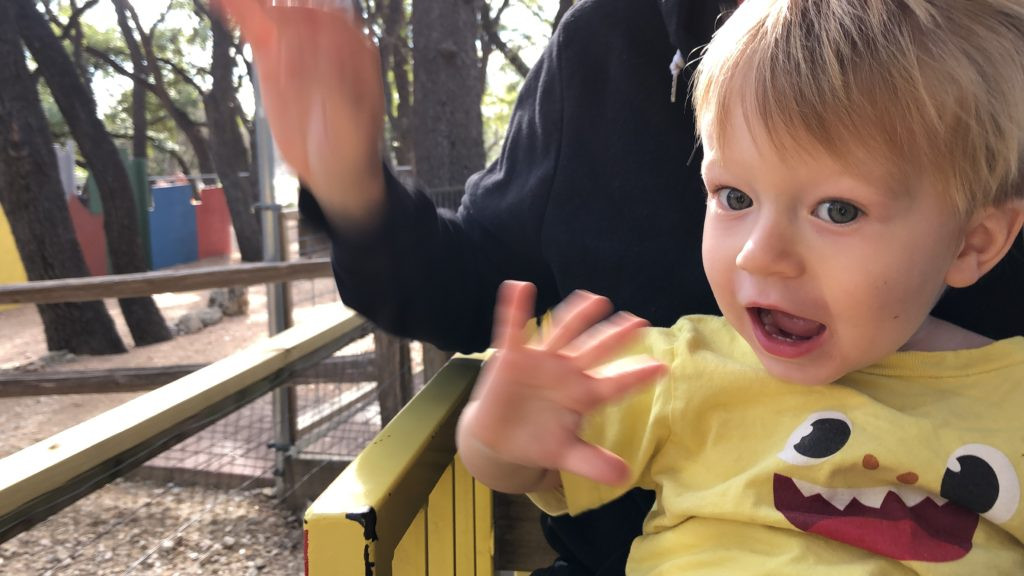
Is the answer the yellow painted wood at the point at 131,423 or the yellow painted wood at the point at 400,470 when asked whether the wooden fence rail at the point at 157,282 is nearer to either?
the yellow painted wood at the point at 131,423

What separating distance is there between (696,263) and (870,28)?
1.56ft

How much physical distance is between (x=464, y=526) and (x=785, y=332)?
737mm

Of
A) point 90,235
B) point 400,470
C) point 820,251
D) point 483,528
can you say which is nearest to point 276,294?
point 483,528

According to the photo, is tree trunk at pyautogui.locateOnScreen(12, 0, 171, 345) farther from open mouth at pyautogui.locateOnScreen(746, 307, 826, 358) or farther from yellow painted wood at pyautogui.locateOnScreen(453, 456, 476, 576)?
open mouth at pyautogui.locateOnScreen(746, 307, 826, 358)

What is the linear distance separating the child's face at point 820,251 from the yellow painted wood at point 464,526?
0.67m

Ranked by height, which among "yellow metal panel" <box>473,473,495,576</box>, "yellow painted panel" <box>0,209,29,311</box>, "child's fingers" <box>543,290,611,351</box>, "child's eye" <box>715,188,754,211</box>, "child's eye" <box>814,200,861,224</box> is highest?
"child's eye" <box>715,188,754,211</box>

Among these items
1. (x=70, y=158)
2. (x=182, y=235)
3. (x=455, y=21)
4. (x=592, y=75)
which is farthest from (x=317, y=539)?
(x=182, y=235)

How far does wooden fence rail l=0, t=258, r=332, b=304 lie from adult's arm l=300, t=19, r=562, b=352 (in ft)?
6.06

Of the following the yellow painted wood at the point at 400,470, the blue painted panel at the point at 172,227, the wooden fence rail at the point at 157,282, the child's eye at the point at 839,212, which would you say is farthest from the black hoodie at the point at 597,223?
the blue painted panel at the point at 172,227

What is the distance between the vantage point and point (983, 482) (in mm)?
979

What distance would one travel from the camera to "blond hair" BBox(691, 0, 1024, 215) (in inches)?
34.2

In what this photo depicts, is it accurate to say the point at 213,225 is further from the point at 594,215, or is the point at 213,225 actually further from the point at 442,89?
the point at 594,215

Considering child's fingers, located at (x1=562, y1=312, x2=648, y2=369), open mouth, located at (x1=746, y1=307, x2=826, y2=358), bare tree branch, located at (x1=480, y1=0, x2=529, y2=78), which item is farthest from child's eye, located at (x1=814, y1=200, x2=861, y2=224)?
bare tree branch, located at (x1=480, y1=0, x2=529, y2=78)

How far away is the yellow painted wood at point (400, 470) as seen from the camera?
1001mm
